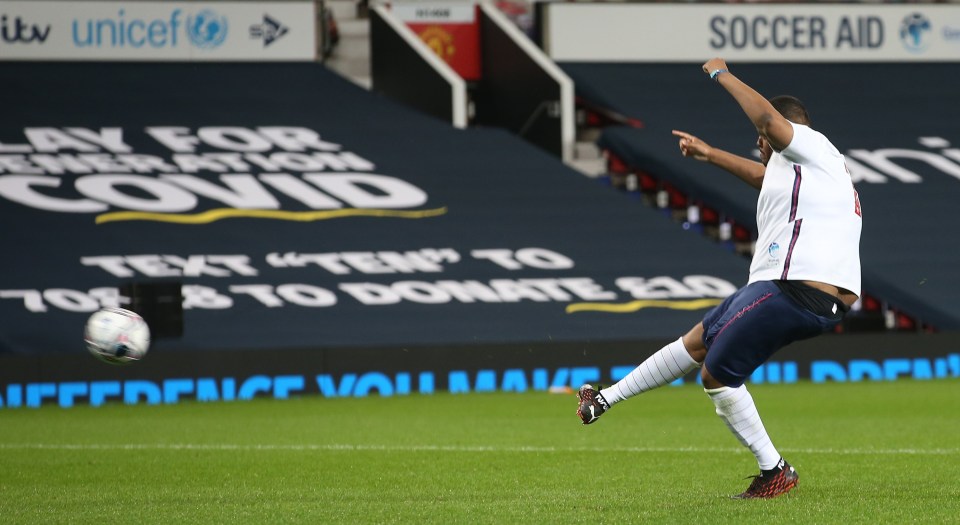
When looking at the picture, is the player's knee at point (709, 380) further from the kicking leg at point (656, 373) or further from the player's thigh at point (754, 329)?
the kicking leg at point (656, 373)

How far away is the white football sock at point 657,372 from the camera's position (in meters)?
7.76

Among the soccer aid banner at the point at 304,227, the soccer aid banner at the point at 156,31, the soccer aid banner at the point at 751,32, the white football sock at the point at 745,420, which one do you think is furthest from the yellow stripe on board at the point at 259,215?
the white football sock at the point at 745,420

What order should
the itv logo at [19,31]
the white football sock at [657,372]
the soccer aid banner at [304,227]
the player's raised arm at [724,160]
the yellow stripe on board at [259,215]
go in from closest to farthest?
1. the white football sock at [657,372]
2. the player's raised arm at [724,160]
3. the soccer aid banner at [304,227]
4. the yellow stripe on board at [259,215]
5. the itv logo at [19,31]

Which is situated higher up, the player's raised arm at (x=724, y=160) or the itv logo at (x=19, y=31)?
the player's raised arm at (x=724, y=160)

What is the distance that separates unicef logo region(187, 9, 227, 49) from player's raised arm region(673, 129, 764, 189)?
701 inches

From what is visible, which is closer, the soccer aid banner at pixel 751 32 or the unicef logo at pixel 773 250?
the unicef logo at pixel 773 250

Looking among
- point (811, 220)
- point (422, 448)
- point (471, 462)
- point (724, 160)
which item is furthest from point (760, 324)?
point (422, 448)

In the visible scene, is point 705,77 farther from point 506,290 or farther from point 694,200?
point 506,290

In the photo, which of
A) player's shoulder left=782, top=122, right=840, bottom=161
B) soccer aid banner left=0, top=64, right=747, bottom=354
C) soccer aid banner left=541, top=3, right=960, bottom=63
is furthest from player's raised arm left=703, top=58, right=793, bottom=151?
soccer aid banner left=541, top=3, right=960, bottom=63

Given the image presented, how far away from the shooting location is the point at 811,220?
7340mm

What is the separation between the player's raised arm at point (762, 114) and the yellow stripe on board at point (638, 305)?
42.2 feet

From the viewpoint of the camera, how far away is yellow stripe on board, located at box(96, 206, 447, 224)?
2077 cm

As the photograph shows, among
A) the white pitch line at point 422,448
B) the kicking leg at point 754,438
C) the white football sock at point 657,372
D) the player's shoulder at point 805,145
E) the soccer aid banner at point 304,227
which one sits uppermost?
the player's shoulder at point 805,145

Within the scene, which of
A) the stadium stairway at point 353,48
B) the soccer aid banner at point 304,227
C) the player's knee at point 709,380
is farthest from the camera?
the stadium stairway at point 353,48
